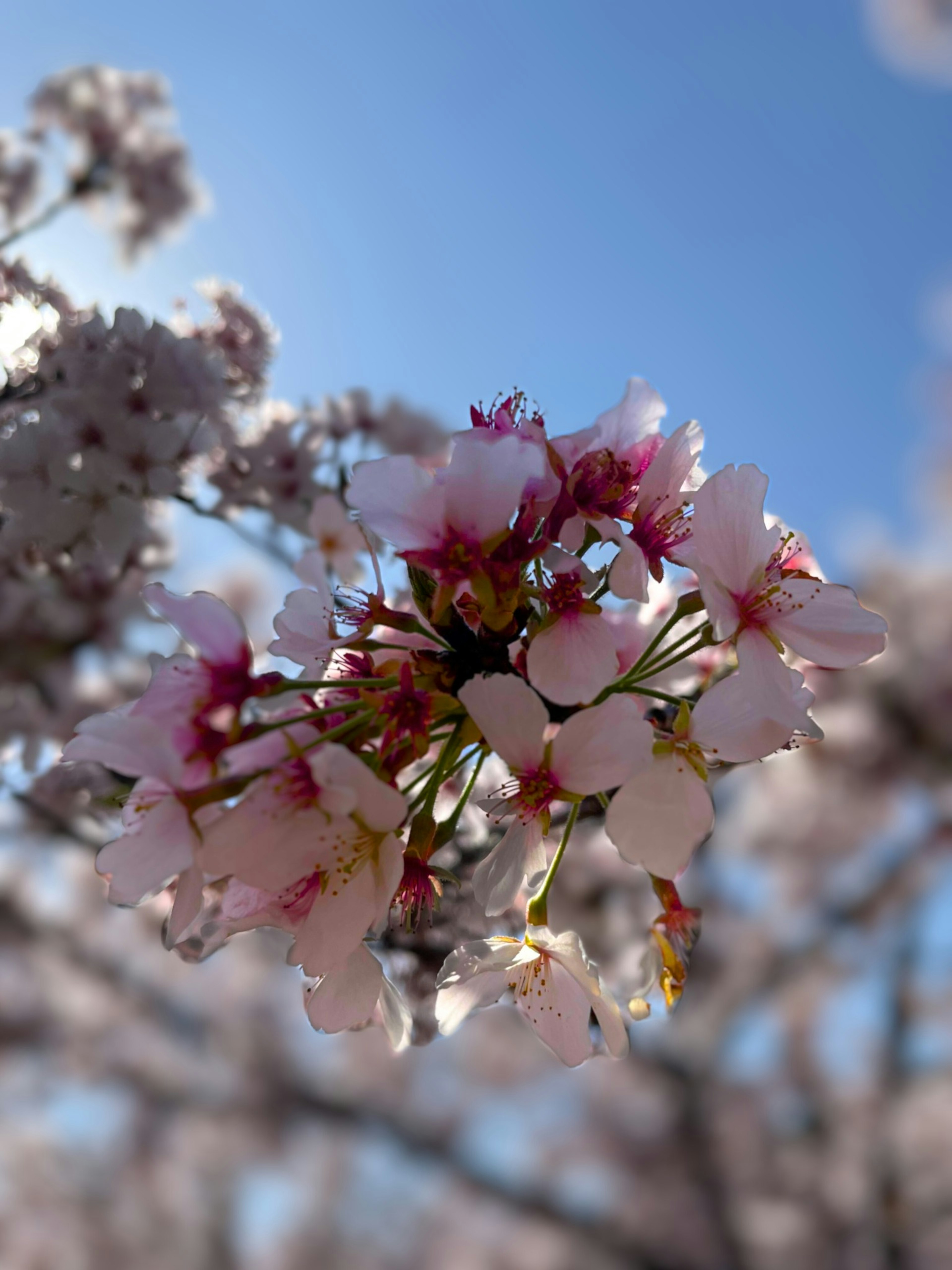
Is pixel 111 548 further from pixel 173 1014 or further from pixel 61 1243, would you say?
pixel 61 1243

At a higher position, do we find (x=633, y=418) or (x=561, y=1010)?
(x=633, y=418)

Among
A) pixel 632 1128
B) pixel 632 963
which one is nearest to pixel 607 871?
pixel 632 963

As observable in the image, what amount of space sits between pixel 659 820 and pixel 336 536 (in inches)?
23.1

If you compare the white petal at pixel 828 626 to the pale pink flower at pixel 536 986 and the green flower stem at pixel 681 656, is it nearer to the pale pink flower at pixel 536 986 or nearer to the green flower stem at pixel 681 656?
the green flower stem at pixel 681 656

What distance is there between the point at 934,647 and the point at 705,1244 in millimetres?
2637

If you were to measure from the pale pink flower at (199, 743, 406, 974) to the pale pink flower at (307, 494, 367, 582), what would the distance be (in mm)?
543

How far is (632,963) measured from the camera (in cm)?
72

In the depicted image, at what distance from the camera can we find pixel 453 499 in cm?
39

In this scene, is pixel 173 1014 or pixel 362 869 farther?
pixel 173 1014

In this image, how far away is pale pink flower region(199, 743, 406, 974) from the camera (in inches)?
12.8

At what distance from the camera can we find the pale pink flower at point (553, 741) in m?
0.37

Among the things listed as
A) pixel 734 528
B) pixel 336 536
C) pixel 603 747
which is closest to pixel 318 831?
pixel 603 747

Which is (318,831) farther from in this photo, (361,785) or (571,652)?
(571,652)

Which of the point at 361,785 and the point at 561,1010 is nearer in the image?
the point at 361,785
